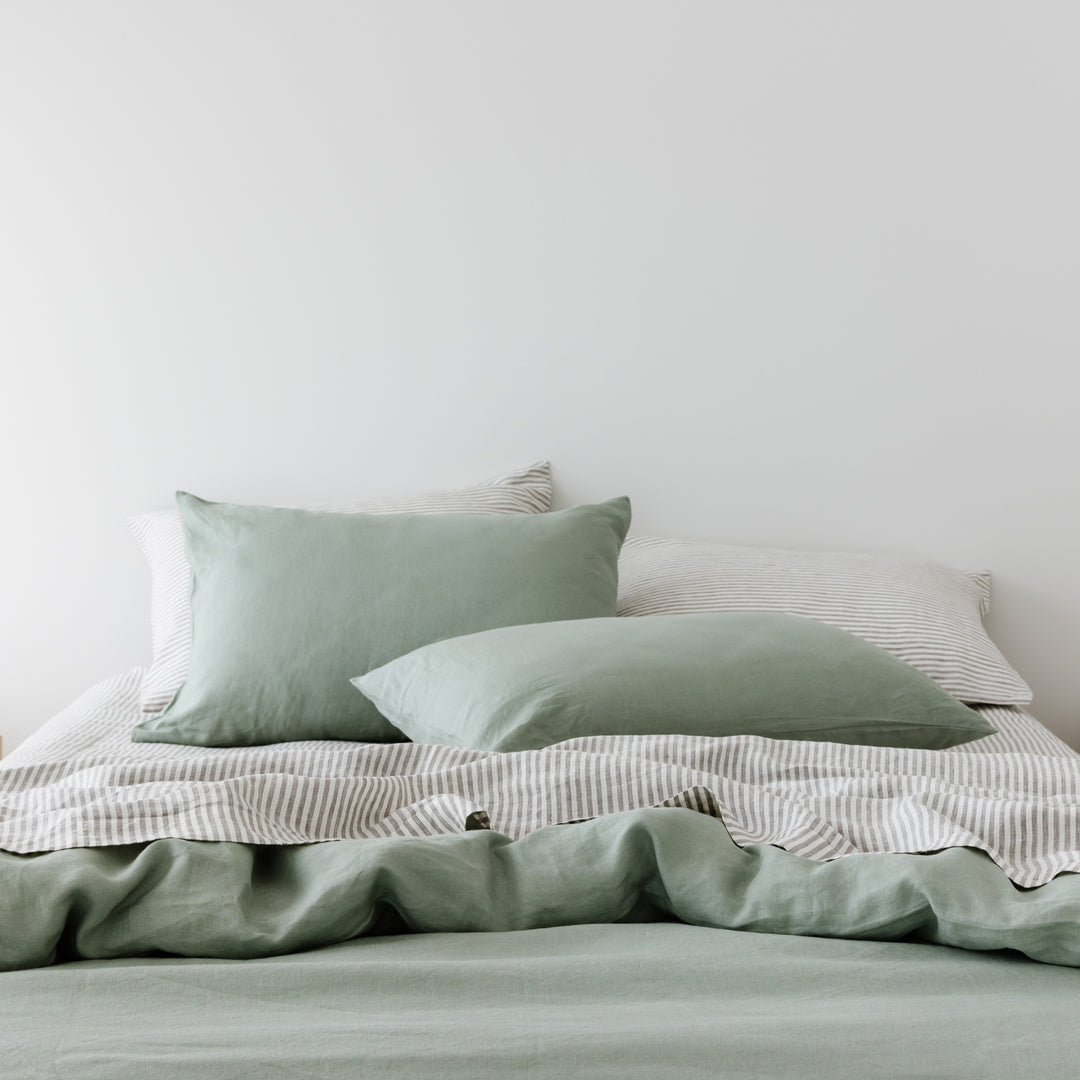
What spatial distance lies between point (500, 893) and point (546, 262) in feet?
5.67

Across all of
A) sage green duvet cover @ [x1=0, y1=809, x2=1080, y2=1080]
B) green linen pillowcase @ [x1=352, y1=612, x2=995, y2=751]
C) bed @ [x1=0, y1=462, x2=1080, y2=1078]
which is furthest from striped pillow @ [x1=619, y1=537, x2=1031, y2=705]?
sage green duvet cover @ [x1=0, y1=809, x2=1080, y2=1080]

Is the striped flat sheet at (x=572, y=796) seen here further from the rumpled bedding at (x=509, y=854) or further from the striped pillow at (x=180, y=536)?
the striped pillow at (x=180, y=536)

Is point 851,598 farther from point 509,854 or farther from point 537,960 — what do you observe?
point 537,960

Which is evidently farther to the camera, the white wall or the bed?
the white wall

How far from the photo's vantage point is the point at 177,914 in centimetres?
88

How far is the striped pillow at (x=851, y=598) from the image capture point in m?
2.01

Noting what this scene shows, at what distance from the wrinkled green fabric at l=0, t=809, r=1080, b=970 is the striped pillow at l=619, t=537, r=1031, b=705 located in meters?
1.08

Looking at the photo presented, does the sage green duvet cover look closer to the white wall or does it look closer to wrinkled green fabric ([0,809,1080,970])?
wrinkled green fabric ([0,809,1080,970])

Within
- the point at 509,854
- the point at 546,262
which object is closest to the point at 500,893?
the point at 509,854

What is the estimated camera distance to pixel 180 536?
7.41 ft

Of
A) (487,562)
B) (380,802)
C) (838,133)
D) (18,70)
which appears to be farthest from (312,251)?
(380,802)

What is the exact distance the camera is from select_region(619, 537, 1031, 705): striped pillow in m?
2.01

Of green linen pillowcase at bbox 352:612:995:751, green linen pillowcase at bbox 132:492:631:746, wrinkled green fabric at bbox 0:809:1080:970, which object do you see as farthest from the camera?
green linen pillowcase at bbox 132:492:631:746

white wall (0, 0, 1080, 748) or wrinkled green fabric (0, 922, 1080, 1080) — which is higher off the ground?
white wall (0, 0, 1080, 748)
